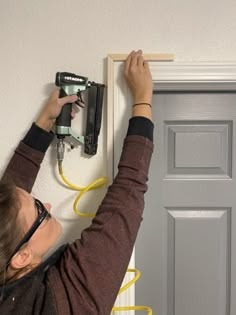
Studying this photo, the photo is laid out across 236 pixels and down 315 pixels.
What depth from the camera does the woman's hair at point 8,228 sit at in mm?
901

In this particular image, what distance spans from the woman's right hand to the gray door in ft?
0.69

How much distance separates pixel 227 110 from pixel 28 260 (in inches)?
36.3

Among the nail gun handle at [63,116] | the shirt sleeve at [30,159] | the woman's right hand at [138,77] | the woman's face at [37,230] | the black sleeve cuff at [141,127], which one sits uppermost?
the woman's right hand at [138,77]

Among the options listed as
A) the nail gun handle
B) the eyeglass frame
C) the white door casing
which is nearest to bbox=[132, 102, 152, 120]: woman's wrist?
the white door casing

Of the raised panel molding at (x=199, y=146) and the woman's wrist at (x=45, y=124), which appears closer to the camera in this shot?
the woman's wrist at (x=45, y=124)

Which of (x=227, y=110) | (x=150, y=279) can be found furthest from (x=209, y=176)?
(x=150, y=279)

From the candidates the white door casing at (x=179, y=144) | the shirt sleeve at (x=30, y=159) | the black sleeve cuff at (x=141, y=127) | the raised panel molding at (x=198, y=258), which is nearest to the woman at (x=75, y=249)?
the black sleeve cuff at (x=141, y=127)

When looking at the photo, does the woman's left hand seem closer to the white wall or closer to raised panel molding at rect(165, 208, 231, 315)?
the white wall

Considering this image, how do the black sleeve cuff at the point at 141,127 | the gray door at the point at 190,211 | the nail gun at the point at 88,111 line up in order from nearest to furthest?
1. the black sleeve cuff at the point at 141,127
2. the nail gun at the point at 88,111
3. the gray door at the point at 190,211

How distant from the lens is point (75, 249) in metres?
1.02

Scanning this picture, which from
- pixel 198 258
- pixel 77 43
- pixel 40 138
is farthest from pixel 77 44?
pixel 198 258

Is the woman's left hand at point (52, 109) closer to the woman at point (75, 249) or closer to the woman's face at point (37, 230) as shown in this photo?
the woman at point (75, 249)

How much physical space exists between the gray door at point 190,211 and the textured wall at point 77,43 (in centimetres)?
23

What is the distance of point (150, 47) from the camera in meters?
1.33
